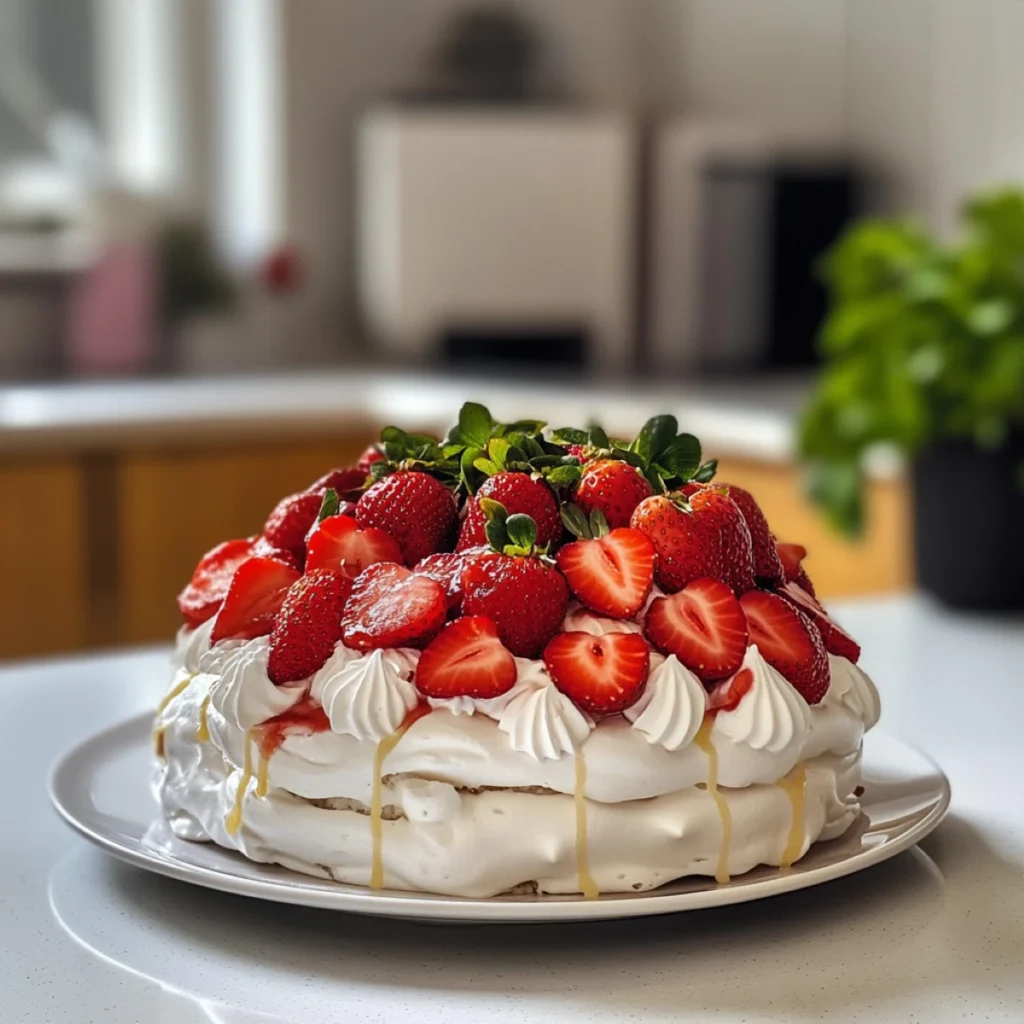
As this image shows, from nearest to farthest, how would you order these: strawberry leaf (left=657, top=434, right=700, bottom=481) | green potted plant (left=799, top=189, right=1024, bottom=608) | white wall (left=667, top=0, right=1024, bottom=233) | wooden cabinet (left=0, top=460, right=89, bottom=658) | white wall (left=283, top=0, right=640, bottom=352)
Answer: strawberry leaf (left=657, top=434, right=700, bottom=481) < green potted plant (left=799, top=189, right=1024, bottom=608) < wooden cabinet (left=0, top=460, right=89, bottom=658) < white wall (left=667, top=0, right=1024, bottom=233) < white wall (left=283, top=0, right=640, bottom=352)

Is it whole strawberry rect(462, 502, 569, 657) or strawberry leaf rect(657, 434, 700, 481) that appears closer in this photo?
whole strawberry rect(462, 502, 569, 657)

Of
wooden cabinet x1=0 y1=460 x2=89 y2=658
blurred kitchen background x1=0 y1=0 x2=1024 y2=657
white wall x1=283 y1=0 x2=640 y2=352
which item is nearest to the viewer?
wooden cabinet x1=0 y1=460 x2=89 y2=658

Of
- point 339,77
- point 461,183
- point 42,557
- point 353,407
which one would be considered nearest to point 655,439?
point 42,557

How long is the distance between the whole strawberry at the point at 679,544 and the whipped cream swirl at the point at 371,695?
0.45 feet

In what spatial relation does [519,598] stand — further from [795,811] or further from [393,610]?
[795,811]

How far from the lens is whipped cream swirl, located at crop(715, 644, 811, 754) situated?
827 mm

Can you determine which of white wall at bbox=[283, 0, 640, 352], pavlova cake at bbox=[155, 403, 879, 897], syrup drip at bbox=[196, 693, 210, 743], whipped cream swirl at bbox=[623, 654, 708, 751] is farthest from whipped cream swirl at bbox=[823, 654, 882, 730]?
white wall at bbox=[283, 0, 640, 352]

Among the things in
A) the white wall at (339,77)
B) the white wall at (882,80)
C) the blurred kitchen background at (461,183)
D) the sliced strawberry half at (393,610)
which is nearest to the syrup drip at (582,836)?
the sliced strawberry half at (393,610)

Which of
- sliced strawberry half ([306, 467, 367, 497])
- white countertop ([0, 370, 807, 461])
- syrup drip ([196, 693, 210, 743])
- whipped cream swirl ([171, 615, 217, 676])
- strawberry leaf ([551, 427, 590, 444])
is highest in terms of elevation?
strawberry leaf ([551, 427, 590, 444])

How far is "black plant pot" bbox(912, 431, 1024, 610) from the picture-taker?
1.63m

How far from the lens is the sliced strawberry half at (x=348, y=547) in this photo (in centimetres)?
90

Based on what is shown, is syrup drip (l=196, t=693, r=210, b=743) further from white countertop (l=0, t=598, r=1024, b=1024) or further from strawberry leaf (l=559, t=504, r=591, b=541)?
strawberry leaf (l=559, t=504, r=591, b=541)

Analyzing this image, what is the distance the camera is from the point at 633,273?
3.64m

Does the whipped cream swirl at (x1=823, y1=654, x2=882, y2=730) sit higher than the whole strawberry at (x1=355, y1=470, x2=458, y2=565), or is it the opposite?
the whole strawberry at (x1=355, y1=470, x2=458, y2=565)
